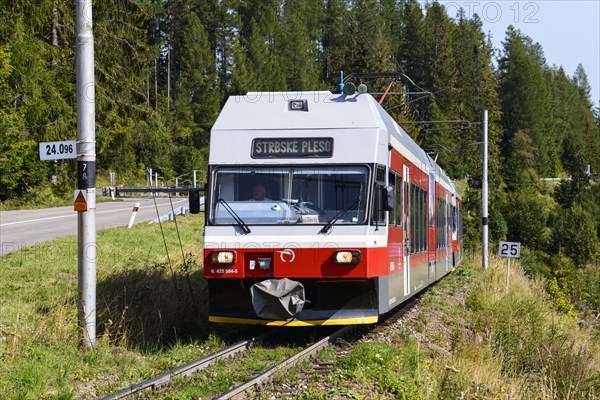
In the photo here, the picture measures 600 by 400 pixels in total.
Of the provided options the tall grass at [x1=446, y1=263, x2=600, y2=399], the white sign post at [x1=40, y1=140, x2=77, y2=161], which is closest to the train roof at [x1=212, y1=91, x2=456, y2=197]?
the white sign post at [x1=40, y1=140, x2=77, y2=161]

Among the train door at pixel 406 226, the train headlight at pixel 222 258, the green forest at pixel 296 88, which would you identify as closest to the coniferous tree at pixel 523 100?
the green forest at pixel 296 88

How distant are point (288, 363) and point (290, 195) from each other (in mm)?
2534

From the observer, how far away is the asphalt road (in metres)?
20.9

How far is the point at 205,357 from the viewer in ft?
31.7

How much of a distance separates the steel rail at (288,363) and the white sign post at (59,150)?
12.5 ft

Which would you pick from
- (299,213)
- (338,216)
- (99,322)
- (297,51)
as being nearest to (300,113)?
(299,213)

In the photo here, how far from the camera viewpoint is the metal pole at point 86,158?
1066 cm

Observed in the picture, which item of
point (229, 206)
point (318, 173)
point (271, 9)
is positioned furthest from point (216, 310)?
point (271, 9)

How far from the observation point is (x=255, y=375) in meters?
8.99

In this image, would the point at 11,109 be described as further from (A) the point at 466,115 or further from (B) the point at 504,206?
(A) the point at 466,115

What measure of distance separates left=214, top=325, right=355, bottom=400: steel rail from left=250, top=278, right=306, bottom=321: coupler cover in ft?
1.72

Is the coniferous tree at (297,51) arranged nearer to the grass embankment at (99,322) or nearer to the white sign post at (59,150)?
the grass embankment at (99,322)

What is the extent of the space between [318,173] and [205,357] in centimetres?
288

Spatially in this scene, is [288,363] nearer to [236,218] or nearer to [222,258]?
[222,258]
